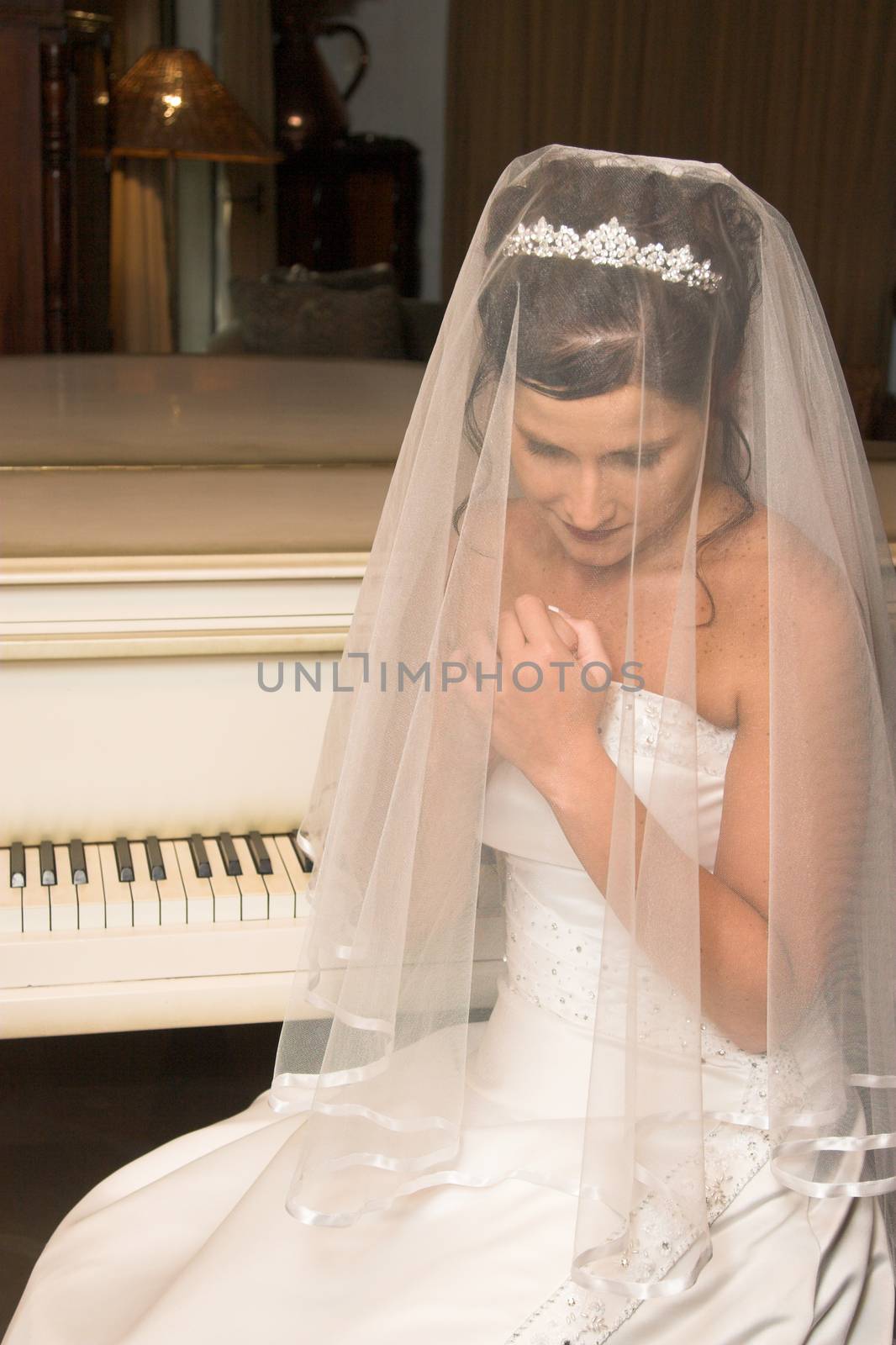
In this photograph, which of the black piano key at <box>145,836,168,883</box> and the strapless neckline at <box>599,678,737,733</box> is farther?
the black piano key at <box>145,836,168,883</box>

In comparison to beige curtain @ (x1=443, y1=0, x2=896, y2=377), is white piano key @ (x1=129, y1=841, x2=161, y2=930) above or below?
below

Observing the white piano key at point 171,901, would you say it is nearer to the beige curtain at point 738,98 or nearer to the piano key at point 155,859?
the piano key at point 155,859

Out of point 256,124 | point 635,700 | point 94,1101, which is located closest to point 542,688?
point 635,700

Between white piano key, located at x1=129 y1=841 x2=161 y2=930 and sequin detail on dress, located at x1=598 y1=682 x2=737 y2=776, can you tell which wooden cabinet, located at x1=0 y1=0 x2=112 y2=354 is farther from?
sequin detail on dress, located at x1=598 y1=682 x2=737 y2=776

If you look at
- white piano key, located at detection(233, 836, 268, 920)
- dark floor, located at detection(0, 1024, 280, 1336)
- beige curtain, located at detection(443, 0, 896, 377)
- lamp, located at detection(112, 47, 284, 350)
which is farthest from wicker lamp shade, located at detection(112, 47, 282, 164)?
white piano key, located at detection(233, 836, 268, 920)

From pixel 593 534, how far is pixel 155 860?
761 mm

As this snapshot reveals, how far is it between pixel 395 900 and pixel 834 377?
54 cm

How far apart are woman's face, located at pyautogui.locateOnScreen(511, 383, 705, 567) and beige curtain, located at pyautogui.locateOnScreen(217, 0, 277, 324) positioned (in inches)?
151

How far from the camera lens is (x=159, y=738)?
1.58 metres

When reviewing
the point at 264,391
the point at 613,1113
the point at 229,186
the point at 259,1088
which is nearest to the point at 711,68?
the point at 229,186

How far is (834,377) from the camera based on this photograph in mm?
1050

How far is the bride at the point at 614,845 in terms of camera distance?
36.2 inches

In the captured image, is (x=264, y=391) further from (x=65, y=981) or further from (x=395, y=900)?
(x=395, y=900)

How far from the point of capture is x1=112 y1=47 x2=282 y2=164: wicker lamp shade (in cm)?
427
